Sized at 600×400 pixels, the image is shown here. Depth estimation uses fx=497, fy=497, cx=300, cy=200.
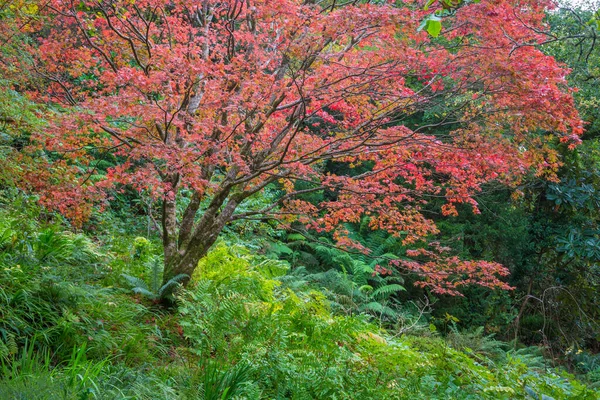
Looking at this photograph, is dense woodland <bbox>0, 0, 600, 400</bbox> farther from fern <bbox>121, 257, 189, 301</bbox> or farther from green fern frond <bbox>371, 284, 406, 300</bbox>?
green fern frond <bbox>371, 284, 406, 300</bbox>

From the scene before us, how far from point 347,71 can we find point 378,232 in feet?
28.1

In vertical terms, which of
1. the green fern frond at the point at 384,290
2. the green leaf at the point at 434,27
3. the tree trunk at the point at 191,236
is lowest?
the green fern frond at the point at 384,290

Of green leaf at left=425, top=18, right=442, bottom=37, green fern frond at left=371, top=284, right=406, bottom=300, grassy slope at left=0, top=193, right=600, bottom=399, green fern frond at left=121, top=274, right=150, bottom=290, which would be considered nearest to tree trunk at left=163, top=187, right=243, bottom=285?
green fern frond at left=121, top=274, right=150, bottom=290

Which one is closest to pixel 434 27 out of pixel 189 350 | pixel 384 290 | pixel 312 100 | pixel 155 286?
pixel 312 100

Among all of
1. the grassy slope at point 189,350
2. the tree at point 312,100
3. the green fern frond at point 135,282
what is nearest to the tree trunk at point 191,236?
the tree at point 312,100

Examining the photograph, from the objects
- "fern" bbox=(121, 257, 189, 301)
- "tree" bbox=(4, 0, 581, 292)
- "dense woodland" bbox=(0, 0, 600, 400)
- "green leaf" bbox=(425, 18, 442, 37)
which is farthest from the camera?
"fern" bbox=(121, 257, 189, 301)

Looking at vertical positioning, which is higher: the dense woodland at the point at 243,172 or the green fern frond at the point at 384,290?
the dense woodland at the point at 243,172

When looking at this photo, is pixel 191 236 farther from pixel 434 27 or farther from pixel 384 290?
pixel 384 290

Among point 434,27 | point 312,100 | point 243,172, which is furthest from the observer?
point 243,172

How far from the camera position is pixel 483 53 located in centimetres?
441

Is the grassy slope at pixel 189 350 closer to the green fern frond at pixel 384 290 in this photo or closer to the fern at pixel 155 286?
the fern at pixel 155 286

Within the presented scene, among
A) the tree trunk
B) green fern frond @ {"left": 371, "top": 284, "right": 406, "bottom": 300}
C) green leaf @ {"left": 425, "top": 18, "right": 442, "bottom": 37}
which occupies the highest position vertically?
green leaf @ {"left": 425, "top": 18, "right": 442, "bottom": 37}

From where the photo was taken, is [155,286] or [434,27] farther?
[155,286]

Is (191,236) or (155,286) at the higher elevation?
(191,236)
